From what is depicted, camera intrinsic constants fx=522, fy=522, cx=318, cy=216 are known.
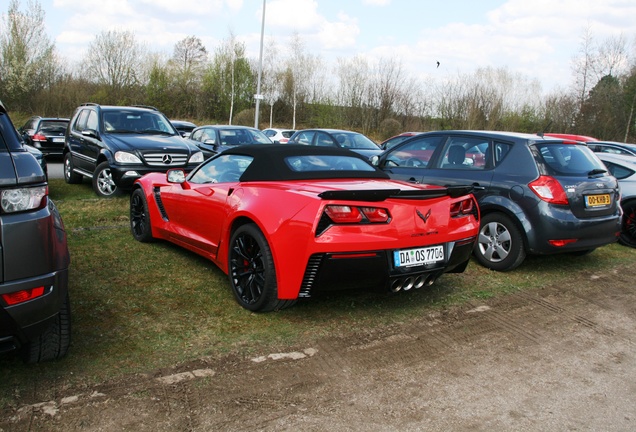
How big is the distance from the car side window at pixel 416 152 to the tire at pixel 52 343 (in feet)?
15.8

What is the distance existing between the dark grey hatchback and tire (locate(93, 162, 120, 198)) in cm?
583

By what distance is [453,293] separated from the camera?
509 cm

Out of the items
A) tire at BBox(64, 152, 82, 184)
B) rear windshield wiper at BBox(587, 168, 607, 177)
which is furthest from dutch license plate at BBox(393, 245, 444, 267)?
tire at BBox(64, 152, 82, 184)

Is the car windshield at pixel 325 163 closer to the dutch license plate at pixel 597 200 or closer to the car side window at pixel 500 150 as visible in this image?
the car side window at pixel 500 150

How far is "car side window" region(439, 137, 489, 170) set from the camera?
246 inches

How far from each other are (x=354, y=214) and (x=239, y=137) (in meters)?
9.98

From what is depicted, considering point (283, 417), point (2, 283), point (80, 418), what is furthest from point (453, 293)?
point (2, 283)

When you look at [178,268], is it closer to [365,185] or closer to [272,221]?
[272,221]

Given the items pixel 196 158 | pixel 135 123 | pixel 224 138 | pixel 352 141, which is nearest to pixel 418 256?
pixel 196 158

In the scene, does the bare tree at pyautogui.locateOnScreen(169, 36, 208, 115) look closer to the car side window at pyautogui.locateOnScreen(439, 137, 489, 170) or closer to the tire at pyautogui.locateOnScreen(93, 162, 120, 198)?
the tire at pyautogui.locateOnScreen(93, 162, 120, 198)

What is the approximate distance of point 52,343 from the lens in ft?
10.2

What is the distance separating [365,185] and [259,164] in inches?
38.0

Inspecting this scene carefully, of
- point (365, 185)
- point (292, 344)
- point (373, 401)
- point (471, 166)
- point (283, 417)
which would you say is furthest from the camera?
point (471, 166)

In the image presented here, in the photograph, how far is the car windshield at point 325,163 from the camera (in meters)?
4.74
